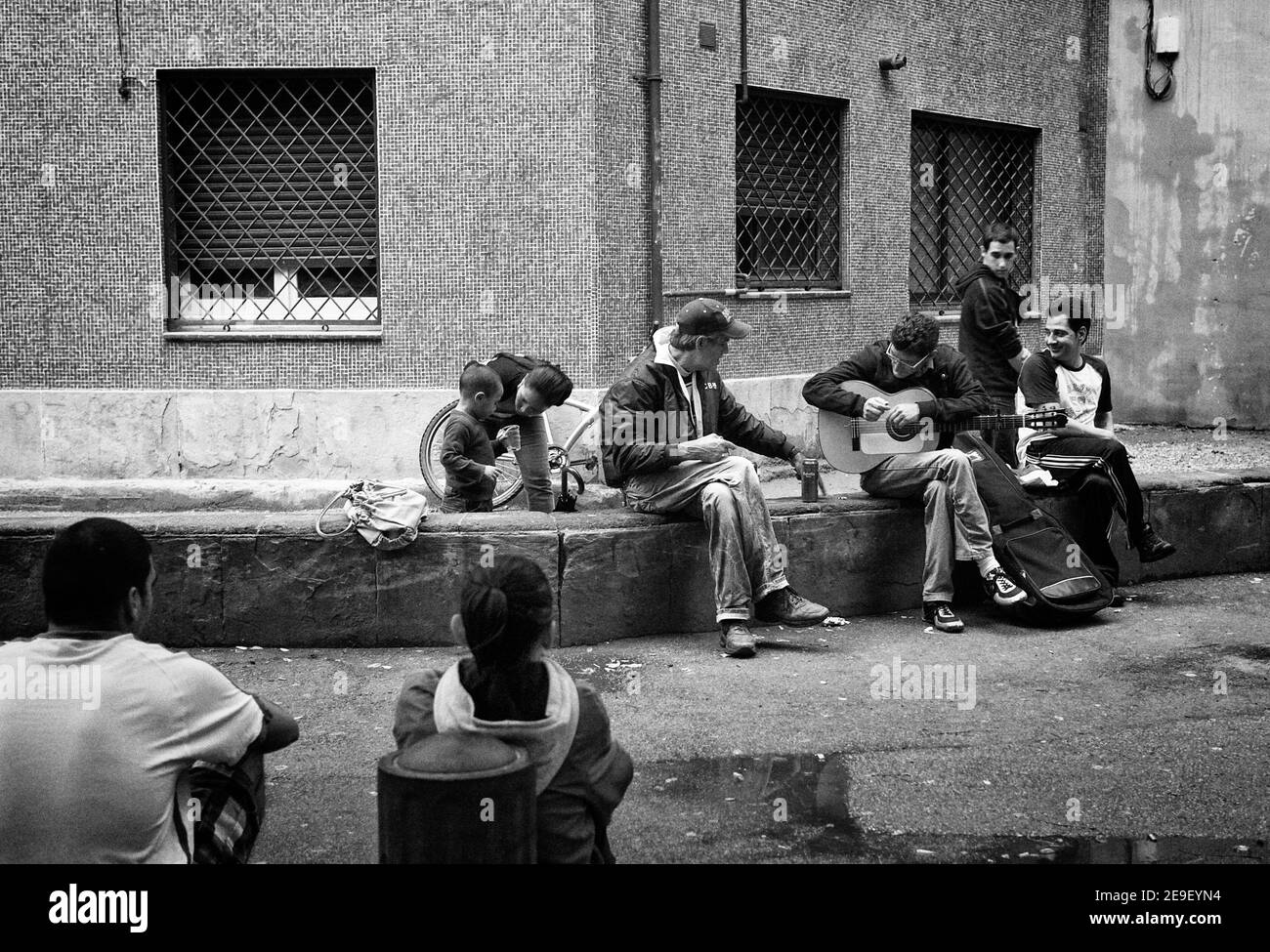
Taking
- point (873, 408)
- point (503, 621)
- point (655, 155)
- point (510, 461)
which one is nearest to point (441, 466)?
point (510, 461)

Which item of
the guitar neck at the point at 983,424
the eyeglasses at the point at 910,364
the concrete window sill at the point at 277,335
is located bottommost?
the guitar neck at the point at 983,424

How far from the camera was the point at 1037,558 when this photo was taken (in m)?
7.43

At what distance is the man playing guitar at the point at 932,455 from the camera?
291 inches

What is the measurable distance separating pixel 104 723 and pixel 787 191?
10.8 m

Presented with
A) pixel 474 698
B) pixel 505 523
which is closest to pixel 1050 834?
pixel 474 698

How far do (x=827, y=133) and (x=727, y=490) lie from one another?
23.7ft

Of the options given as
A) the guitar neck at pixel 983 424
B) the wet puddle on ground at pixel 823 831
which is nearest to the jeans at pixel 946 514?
the guitar neck at pixel 983 424

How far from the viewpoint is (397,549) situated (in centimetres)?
678

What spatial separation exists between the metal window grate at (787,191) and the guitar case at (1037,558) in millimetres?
5348

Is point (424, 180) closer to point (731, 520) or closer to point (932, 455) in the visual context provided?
point (932, 455)

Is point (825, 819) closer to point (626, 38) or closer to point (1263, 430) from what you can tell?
point (626, 38)

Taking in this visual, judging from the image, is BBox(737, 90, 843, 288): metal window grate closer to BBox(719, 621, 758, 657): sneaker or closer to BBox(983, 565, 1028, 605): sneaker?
BBox(983, 565, 1028, 605): sneaker

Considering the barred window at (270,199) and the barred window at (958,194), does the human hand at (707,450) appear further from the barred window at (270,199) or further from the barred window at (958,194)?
the barred window at (958,194)

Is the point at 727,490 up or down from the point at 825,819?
up
